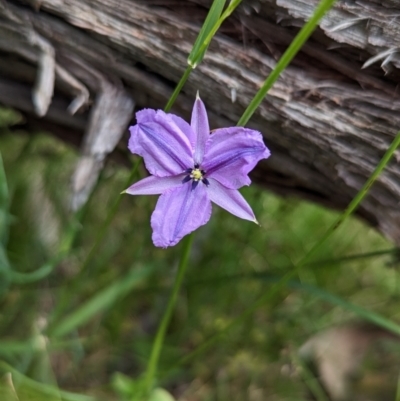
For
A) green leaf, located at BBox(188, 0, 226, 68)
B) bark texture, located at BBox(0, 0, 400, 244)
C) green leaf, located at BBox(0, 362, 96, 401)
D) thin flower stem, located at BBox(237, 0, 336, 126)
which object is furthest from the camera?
green leaf, located at BBox(0, 362, 96, 401)

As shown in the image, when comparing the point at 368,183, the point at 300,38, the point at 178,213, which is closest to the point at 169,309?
the point at 178,213

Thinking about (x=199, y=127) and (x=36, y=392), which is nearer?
(x=199, y=127)

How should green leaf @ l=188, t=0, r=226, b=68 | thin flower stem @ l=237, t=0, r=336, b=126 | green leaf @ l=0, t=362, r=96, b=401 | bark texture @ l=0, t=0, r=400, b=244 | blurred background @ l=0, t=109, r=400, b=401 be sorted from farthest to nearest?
blurred background @ l=0, t=109, r=400, b=401 → green leaf @ l=0, t=362, r=96, b=401 → bark texture @ l=0, t=0, r=400, b=244 → green leaf @ l=188, t=0, r=226, b=68 → thin flower stem @ l=237, t=0, r=336, b=126

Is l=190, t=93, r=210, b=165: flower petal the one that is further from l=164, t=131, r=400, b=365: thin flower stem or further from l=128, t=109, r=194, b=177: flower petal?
l=164, t=131, r=400, b=365: thin flower stem

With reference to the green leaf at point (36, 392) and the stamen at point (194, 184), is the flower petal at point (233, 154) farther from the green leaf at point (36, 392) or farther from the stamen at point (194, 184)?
the green leaf at point (36, 392)

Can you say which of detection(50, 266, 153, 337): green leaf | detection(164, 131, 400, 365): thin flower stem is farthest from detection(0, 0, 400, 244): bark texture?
detection(50, 266, 153, 337): green leaf

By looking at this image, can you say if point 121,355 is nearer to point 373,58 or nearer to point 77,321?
point 77,321

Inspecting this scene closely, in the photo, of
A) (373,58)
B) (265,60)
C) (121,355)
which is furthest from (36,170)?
(373,58)

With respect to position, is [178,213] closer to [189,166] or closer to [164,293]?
[189,166]
